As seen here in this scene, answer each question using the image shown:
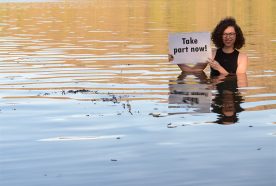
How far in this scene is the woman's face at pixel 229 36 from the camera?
15609mm

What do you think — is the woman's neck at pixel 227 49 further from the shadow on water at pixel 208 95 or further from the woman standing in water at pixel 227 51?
the shadow on water at pixel 208 95

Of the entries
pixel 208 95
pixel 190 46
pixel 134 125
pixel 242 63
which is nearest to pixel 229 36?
pixel 190 46

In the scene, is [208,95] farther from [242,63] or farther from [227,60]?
[242,63]

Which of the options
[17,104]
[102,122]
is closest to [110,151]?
[102,122]

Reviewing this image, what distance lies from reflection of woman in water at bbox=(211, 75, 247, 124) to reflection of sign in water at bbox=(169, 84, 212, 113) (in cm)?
16

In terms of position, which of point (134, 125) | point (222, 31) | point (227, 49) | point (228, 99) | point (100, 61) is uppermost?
point (222, 31)

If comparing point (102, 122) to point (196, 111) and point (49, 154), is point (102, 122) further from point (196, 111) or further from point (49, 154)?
point (49, 154)

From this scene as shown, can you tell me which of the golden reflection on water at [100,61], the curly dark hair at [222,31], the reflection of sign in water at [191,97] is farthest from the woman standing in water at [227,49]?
the reflection of sign in water at [191,97]

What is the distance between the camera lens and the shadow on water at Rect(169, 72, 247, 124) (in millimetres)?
11852

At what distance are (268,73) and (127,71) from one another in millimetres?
3445

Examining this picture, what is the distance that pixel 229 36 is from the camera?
618 inches

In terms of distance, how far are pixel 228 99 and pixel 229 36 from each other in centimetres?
278

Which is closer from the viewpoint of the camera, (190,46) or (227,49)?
(190,46)

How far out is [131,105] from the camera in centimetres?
1288
